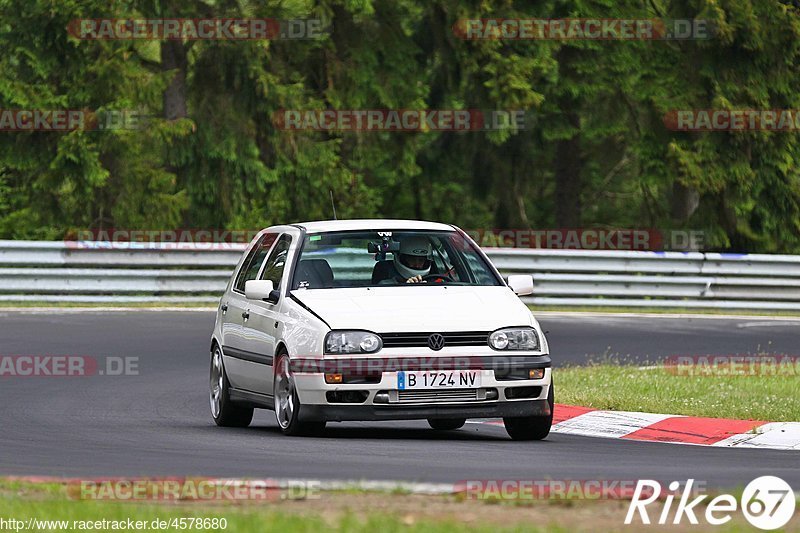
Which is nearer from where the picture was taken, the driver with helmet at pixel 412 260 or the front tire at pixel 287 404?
the front tire at pixel 287 404

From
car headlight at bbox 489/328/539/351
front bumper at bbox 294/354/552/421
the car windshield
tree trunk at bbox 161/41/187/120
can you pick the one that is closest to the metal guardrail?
tree trunk at bbox 161/41/187/120

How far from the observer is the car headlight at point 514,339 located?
11.9 meters

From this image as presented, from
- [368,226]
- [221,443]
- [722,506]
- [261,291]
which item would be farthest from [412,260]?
[722,506]

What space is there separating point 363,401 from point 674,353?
9.51m

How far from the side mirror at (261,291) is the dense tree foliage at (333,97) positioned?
58.8ft

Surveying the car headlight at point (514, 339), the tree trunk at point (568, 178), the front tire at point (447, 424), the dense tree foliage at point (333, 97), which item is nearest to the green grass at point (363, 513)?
the car headlight at point (514, 339)

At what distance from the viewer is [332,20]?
1348 inches

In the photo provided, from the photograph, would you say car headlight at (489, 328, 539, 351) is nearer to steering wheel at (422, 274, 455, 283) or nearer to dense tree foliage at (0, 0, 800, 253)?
steering wheel at (422, 274, 455, 283)

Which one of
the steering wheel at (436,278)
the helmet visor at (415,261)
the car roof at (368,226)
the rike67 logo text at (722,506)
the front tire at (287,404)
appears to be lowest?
the front tire at (287,404)

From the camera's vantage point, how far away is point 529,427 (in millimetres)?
12523

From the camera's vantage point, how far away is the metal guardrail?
2562 centimetres

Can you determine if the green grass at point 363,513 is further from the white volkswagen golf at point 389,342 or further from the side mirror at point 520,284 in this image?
the side mirror at point 520,284

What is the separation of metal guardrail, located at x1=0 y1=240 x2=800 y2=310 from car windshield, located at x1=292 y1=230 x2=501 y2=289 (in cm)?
1259

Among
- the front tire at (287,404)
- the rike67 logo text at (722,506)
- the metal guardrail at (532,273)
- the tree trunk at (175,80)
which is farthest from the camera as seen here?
the tree trunk at (175,80)
